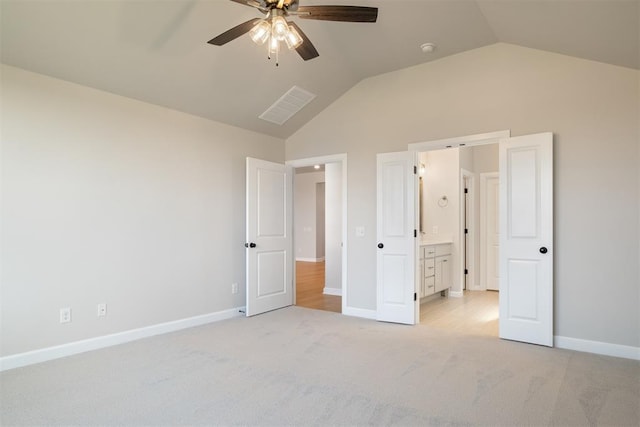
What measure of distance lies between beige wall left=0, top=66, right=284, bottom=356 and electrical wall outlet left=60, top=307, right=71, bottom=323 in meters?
0.04

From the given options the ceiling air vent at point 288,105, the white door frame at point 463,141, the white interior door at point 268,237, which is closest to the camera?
the white door frame at point 463,141

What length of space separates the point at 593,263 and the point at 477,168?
3.59 meters

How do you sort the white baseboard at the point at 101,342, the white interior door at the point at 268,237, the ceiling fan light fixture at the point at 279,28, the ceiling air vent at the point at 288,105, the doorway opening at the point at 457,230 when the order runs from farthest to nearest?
1. the doorway opening at the point at 457,230
2. the white interior door at the point at 268,237
3. the ceiling air vent at the point at 288,105
4. the white baseboard at the point at 101,342
5. the ceiling fan light fixture at the point at 279,28

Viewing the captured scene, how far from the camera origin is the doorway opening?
18.3 ft

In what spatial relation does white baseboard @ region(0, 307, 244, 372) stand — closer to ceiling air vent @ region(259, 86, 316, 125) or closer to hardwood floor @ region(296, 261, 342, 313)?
hardwood floor @ region(296, 261, 342, 313)

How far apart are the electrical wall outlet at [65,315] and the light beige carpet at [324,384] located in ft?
1.09

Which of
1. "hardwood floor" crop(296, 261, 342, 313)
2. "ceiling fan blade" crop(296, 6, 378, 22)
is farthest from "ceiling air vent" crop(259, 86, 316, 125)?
"hardwood floor" crop(296, 261, 342, 313)

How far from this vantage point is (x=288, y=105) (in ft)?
15.5

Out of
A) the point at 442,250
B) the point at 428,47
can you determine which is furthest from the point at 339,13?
the point at 442,250

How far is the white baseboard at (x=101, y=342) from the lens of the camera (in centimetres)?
306

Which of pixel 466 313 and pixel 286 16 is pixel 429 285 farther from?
pixel 286 16

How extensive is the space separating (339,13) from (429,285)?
4143mm

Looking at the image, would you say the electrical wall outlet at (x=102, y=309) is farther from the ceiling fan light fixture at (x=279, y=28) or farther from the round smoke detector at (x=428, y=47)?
the round smoke detector at (x=428, y=47)

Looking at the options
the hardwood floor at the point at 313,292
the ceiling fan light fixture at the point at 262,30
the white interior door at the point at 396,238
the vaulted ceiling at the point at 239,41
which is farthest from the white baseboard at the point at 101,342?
the ceiling fan light fixture at the point at 262,30
